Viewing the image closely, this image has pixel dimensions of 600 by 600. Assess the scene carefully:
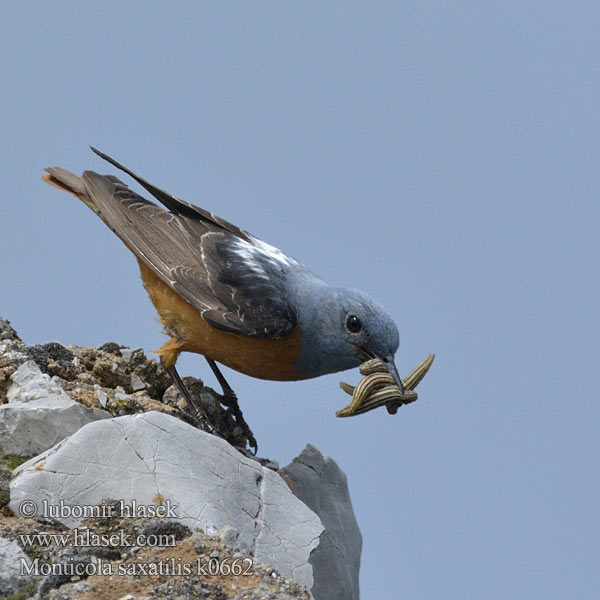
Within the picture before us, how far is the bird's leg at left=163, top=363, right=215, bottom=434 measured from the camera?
923 centimetres

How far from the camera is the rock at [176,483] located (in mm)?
6594

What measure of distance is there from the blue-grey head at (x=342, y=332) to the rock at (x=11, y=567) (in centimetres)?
362

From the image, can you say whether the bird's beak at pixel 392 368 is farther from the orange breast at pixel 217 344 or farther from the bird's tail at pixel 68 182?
the bird's tail at pixel 68 182

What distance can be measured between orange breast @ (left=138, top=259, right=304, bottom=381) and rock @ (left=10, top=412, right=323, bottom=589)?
5.59 ft

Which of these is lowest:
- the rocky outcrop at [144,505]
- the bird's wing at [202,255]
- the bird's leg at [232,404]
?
the rocky outcrop at [144,505]

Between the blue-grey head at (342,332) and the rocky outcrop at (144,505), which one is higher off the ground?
the blue-grey head at (342,332)

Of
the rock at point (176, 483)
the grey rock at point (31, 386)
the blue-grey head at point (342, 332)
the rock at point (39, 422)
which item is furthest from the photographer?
the blue-grey head at point (342, 332)

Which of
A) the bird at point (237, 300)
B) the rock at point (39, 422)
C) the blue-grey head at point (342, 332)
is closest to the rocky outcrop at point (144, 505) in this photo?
the rock at point (39, 422)

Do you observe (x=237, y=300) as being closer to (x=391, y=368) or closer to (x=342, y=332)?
(x=342, y=332)

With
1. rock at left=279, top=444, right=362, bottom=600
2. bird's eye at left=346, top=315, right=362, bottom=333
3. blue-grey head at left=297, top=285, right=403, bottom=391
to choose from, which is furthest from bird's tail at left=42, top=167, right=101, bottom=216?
rock at left=279, top=444, right=362, bottom=600

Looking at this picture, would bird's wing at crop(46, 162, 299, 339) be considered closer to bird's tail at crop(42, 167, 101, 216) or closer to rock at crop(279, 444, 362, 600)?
bird's tail at crop(42, 167, 101, 216)

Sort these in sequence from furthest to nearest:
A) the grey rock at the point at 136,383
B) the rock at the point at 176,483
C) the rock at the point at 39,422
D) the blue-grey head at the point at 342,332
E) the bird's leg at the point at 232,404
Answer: the bird's leg at the point at 232,404 < the grey rock at the point at 136,383 < the blue-grey head at the point at 342,332 < the rock at the point at 39,422 < the rock at the point at 176,483

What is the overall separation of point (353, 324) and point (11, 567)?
3900mm

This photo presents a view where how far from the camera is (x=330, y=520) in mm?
8891
